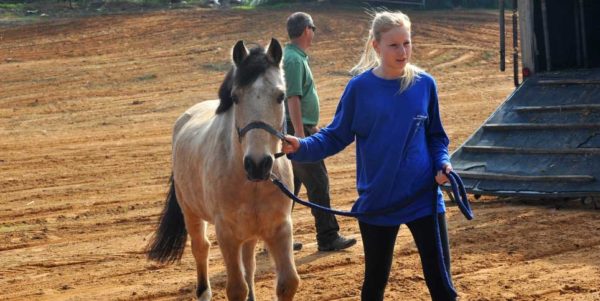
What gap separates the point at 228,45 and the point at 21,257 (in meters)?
15.7

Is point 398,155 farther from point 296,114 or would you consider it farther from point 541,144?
point 541,144

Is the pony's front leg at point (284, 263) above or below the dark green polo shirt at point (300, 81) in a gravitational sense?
below

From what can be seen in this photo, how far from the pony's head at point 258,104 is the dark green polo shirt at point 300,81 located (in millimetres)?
2201

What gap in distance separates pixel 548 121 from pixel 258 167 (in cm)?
622

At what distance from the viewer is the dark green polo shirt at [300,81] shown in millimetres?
8297

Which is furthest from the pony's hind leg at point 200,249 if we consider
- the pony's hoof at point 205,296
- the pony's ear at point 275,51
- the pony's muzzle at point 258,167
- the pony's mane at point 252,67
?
the pony's muzzle at point 258,167

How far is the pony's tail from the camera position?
27.5ft

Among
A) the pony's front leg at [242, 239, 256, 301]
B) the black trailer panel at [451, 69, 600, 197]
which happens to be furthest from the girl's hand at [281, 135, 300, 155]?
the black trailer panel at [451, 69, 600, 197]

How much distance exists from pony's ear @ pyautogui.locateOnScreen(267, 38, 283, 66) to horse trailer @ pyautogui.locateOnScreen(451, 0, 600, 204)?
15.5 ft

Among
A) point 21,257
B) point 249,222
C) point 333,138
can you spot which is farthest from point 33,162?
point 333,138

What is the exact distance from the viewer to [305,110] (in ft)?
28.7

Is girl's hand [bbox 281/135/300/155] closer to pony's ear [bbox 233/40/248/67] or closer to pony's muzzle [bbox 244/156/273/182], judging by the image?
pony's muzzle [bbox 244/156/273/182]

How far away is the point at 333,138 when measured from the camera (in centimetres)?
548

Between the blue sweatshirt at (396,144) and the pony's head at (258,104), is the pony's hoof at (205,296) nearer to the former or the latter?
the pony's head at (258,104)
